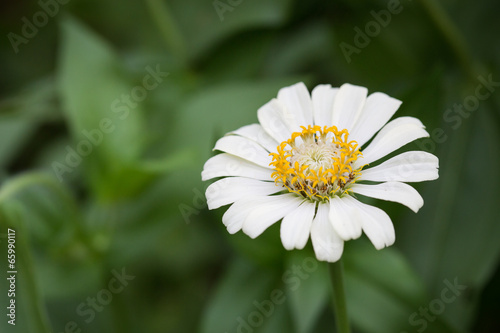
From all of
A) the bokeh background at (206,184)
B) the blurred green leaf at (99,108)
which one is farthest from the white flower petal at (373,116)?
the blurred green leaf at (99,108)

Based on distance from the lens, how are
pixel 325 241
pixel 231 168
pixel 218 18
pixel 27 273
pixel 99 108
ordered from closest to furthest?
1. pixel 325 241
2. pixel 231 168
3. pixel 27 273
4. pixel 99 108
5. pixel 218 18

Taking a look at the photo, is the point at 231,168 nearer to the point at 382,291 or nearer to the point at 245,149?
the point at 245,149

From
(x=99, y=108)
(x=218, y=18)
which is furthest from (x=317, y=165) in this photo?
(x=218, y=18)

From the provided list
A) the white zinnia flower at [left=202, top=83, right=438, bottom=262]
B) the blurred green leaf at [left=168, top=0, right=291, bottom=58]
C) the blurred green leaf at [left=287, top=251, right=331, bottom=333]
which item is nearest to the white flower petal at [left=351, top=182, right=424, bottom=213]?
the white zinnia flower at [left=202, top=83, right=438, bottom=262]

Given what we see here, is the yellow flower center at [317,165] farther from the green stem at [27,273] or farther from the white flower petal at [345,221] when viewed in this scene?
the green stem at [27,273]

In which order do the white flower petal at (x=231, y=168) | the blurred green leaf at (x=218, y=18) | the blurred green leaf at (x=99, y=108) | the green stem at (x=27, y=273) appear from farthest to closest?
the blurred green leaf at (x=218, y=18) → the blurred green leaf at (x=99, y=108) → the green stem at (x=27, y=273) → the white flower petal at (x=231, y=168)

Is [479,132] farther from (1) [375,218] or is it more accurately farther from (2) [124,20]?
(2) [124,20]
